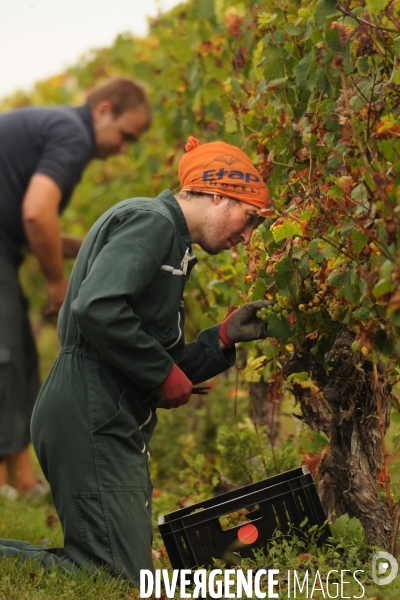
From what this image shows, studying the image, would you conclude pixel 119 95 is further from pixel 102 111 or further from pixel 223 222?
pixel 223 222

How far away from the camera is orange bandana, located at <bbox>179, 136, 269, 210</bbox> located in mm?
3246

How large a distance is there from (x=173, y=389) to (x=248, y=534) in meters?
0.60

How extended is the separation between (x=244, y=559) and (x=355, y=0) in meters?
2.01

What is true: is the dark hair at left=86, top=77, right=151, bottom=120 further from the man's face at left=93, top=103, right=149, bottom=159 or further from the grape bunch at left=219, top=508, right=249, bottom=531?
the grape bunch at left=219, top=508, right=249, bottom=531

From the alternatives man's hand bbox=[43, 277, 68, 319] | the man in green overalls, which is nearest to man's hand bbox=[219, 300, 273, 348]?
the man in green overalls

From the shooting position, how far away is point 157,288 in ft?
10.3

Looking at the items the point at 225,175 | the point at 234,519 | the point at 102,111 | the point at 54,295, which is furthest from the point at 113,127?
the point at 234,519

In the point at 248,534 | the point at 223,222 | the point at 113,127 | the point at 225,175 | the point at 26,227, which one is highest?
the point at 113,127

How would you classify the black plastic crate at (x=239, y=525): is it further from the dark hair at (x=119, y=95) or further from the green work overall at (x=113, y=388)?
the dark hair at (x=119, y=95)

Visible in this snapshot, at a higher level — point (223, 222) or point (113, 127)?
point (113, 127)

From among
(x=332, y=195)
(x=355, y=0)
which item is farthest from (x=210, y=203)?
(x=355, y=0)

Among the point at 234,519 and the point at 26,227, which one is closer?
the point at 234,519

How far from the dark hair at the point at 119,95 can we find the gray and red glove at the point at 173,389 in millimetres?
3007

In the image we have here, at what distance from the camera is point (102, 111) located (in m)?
5.69
